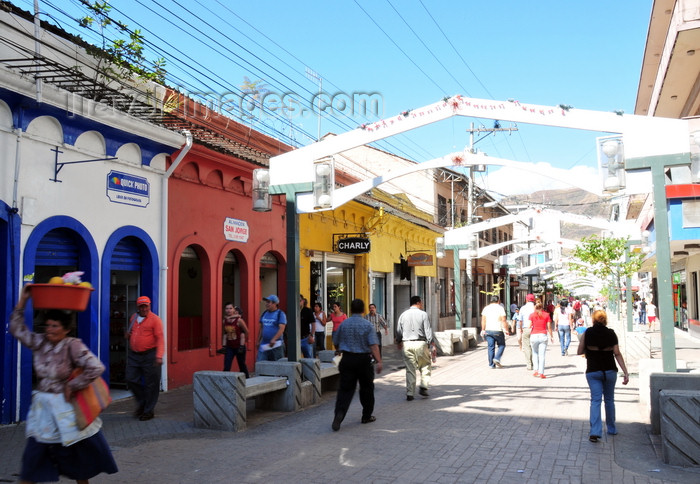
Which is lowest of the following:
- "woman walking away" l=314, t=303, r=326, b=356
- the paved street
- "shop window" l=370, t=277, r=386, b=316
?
the paved street

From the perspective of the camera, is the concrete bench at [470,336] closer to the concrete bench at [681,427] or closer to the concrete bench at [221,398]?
the concrete bench at [221,398]

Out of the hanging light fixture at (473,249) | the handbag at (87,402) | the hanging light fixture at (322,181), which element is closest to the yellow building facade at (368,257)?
the hanging light fixture at (473,249)

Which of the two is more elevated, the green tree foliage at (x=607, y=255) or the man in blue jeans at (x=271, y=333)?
the green tree foliage at (x=607, y=255)

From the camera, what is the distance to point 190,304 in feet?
45.4

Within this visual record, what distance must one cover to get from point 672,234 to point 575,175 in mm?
9505

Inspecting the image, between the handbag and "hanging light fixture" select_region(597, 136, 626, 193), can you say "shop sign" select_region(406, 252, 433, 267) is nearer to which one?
"hanging light fixture" select_region(597, 136, 626, 193)

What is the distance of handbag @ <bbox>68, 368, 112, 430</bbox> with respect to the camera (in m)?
4.66

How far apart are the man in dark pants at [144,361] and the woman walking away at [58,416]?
4.25 meters

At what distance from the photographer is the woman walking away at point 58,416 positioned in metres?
4.62

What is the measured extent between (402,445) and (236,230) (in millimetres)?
7973

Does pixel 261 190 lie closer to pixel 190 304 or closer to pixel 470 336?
pixel 190 304

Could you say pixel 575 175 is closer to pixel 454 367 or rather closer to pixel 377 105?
pixel 377 105

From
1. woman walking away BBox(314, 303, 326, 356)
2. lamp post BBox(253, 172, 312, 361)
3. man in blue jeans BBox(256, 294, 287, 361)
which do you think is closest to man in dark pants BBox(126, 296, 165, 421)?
lamp post BBox(253, 172, 312, 361)

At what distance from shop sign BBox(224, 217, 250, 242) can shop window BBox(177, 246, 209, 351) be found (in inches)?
35.2
